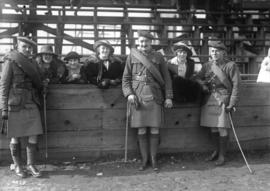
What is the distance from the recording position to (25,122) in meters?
4.90

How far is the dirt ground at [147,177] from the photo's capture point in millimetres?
4625

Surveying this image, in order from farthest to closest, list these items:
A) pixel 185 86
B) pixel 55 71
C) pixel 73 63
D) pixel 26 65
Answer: pixel 73 63
pixel 55 71
pixel 185 86
pixel 26 65

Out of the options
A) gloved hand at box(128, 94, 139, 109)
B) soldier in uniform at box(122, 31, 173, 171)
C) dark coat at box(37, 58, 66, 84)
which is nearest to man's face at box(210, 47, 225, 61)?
soldier in uniform at box(122, 31, 173, 171)

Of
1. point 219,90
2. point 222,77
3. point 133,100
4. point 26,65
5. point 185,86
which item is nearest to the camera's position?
point 26,65

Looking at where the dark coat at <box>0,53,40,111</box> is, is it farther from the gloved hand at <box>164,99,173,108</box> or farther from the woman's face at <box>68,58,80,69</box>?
the gloved hand at <box>164,99,173,108</box>

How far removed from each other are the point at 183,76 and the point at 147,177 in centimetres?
160

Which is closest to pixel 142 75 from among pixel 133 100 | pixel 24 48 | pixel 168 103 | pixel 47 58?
pixel 133 100

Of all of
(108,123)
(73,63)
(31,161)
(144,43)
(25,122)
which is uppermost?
(144,43)

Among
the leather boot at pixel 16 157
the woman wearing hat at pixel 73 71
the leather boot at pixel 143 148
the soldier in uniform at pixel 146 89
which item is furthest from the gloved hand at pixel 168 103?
the leather boot at pixel 16 157

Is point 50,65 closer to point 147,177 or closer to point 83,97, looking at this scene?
point 83,97

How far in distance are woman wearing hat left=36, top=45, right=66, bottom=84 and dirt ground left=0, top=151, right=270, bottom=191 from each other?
1236mm

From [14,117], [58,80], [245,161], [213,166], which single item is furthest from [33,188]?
[245,161]

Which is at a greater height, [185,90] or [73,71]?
[73,71]

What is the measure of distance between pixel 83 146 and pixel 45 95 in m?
0.97
